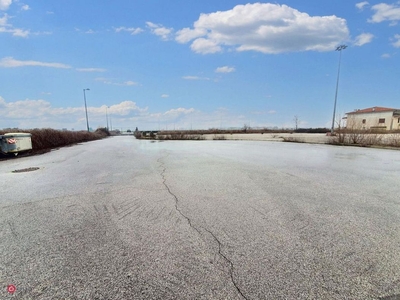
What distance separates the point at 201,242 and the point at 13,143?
47.1ft

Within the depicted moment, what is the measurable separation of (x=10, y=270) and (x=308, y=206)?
4.63 metres

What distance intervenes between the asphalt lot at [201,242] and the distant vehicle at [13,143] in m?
8.95

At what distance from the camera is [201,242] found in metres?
3.09

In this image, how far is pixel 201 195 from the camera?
5230 millimetres

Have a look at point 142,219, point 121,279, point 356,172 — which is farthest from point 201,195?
point 356,172

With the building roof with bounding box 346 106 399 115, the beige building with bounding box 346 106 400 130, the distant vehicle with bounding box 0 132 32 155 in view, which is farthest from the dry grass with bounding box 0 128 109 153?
the building roof with bounding box 346 106 399 115

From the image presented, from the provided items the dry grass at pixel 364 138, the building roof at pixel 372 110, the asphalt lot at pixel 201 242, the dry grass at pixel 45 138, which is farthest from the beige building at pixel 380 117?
the asphalt lot at pixel 201 242

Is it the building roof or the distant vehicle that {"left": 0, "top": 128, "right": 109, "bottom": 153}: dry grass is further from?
the building roof

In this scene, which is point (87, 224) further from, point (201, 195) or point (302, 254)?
point (302, 254)

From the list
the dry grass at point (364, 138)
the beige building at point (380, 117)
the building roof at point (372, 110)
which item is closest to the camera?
the dry grass at point (364, 138)

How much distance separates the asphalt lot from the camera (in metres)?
2.23

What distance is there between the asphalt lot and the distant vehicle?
8.95 metres

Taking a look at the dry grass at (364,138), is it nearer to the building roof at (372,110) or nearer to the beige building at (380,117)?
the beige building at (380,117)

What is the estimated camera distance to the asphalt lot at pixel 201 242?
2232 mm
